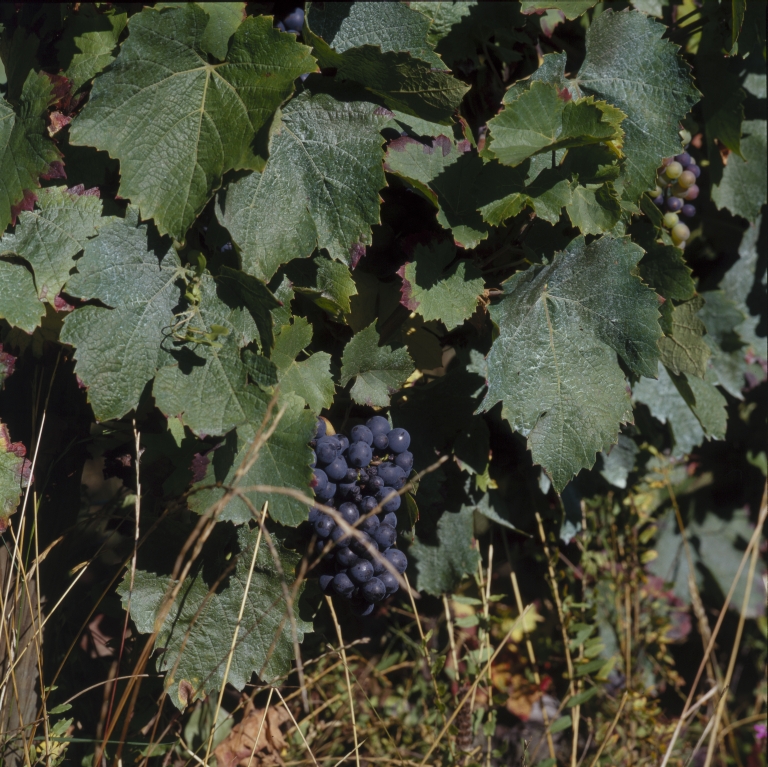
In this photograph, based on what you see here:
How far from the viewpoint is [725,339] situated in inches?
73.4

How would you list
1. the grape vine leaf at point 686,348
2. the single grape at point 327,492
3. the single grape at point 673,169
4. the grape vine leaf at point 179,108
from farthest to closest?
the single grape at point 673,169
the grape vine leaf at point 686,348
the single grape at point 327,492
the grape vine leaf at point 179,108

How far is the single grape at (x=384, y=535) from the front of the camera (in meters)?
1.15

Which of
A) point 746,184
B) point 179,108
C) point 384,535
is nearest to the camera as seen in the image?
point 179,108

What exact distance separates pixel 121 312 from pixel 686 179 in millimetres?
1368

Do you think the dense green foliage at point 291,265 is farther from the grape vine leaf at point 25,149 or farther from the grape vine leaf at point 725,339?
the grape vine leaf at point 725,339

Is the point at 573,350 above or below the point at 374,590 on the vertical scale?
above

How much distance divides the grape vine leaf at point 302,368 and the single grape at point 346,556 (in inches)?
9.8

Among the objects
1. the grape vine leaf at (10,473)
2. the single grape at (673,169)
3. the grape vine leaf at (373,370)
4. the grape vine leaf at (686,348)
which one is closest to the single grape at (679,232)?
the single grape at (673,169)

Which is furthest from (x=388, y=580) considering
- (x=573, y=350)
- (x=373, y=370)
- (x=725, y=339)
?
(x=725, y=339)

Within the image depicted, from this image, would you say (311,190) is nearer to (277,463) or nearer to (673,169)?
(277,463)

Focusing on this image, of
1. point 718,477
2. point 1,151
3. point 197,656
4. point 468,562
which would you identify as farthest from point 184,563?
point 718,477

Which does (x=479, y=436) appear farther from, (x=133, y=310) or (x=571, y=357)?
(x=133, y=310)

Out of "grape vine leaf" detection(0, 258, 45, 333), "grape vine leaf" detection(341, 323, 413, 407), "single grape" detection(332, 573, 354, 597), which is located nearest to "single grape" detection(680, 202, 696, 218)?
"grape vine leaf" detection(341, 323, 413, 407)

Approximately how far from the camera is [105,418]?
1056 mm
